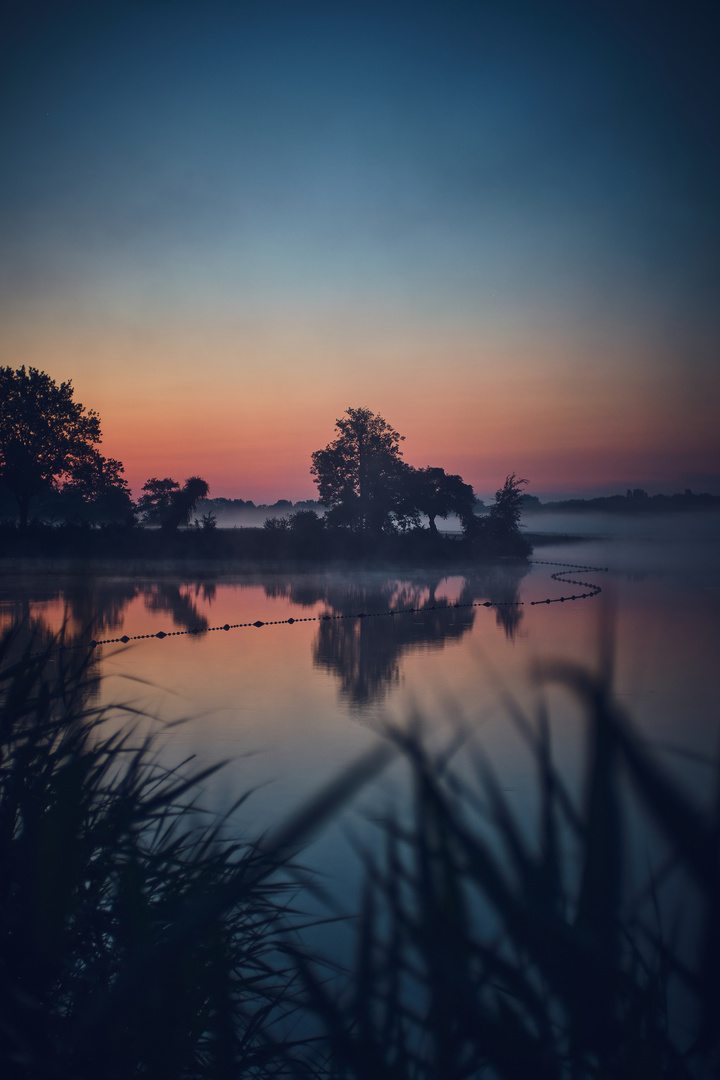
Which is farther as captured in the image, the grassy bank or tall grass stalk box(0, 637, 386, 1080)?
the grassy bank

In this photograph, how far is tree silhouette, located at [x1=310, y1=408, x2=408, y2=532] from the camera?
34.5 m

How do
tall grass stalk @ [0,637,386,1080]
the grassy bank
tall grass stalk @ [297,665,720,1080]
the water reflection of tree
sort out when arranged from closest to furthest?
tall grass stalk @ [297,665,720,1080]
tall grass stalk @ [0,637,386,1080]
the water reflection of tree
the grassy bank

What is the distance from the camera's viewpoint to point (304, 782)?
4.50m

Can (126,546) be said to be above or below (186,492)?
below

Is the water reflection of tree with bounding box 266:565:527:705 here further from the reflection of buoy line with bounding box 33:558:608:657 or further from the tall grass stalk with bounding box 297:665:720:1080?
the tall grass stalk with bounding box 297:665:720:1080

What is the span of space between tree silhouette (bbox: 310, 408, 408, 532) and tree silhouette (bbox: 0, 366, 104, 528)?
11.2m

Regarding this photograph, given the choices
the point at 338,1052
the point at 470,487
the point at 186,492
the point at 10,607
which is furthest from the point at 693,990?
the point at 470,487

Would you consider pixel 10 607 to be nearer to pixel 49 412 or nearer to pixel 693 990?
pixel 693 990

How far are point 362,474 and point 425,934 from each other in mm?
35235

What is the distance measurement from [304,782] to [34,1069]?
10.8ft

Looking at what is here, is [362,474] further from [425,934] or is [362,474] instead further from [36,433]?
[425,934]

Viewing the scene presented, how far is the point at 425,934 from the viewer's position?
85 centimetres

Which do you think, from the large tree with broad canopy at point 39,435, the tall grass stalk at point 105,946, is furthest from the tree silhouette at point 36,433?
the tall grass stalk at point 105,946

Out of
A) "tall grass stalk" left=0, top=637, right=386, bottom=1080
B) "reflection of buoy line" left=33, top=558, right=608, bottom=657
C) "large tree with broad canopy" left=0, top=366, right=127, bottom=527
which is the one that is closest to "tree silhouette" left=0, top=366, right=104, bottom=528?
"large tree with broad canopy" left=0, top=366, right=127, bottom=527
